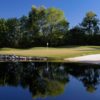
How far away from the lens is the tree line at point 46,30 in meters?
92.9

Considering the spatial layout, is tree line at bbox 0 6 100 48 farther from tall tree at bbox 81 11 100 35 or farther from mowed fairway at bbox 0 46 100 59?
mowed fairway at bbox 0 46 100 59

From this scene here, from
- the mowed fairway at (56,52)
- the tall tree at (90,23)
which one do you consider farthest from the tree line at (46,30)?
the mowed fairway at (56,52)

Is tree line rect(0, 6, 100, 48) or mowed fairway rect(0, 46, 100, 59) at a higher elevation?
tree line rect(0, 6, 100, 48)

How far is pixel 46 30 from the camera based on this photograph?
98.2m

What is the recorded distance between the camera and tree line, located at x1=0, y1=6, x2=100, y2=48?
92.9 meters

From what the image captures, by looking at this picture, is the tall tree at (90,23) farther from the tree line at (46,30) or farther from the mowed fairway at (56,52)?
the mowed fairway at (56,52)

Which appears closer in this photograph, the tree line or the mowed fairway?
the mowed fairway

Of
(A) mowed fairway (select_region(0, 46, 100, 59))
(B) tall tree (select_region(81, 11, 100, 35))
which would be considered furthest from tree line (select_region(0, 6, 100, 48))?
(A) mowed fairway (select_region(0, 46, 100, 59))

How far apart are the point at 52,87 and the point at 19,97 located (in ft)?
12.5

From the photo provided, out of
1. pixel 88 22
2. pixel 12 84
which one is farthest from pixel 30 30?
pixel 12 84

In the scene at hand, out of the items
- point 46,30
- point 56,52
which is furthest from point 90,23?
point 56,52

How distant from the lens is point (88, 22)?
9781 cm

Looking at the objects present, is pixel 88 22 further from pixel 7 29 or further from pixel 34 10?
pixel 7 29

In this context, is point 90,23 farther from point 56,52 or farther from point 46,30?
point 56,52
